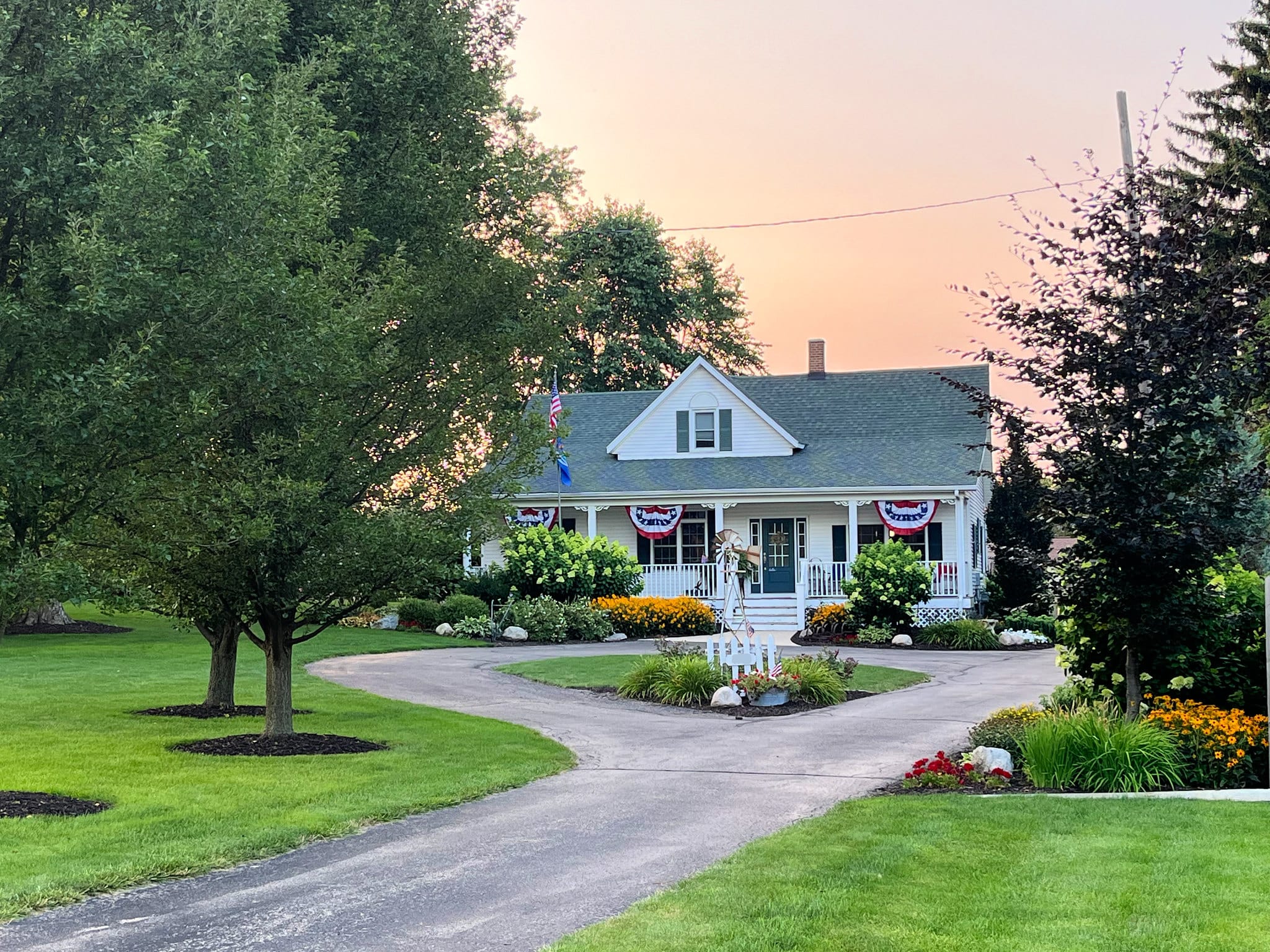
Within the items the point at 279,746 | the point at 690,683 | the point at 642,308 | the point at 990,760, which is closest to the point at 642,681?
the point at 690,683

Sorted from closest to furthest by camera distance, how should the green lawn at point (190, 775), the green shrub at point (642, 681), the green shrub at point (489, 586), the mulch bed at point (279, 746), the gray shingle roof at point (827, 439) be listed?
the green lawn at point (190, 775) → the mulch bed at point (279, 746) → the green shrub at point (642, 681) → the green shrub at point (489, 586) → the gray shingle roof at point (827, 439)

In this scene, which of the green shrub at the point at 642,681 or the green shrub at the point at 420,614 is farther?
the green shrub at the point at 420,614

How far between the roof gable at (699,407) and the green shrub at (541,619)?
8080mm

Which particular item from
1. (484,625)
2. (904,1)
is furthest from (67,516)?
(484,625)

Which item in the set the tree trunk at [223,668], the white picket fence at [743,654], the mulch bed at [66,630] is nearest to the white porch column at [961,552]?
the white picket fence at [743,654]

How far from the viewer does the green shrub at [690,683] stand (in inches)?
626

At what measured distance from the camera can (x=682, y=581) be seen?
3102 cm

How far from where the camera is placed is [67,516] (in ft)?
27.8

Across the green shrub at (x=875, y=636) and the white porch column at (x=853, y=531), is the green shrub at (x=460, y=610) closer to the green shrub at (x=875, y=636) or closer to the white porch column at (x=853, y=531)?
the green shrub at (x=875, y=636)

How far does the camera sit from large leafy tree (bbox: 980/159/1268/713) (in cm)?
1013

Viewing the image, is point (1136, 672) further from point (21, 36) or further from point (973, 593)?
point (973, 593)

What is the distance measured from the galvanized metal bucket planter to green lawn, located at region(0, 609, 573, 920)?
3675 millimetres

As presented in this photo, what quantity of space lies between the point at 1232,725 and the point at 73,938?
881 centimetres

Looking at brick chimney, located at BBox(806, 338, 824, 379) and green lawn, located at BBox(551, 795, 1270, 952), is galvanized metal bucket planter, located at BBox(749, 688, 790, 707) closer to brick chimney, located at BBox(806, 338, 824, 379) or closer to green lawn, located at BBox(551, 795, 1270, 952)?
green lawn, located at BBox(551, 795, 1270, 952)
